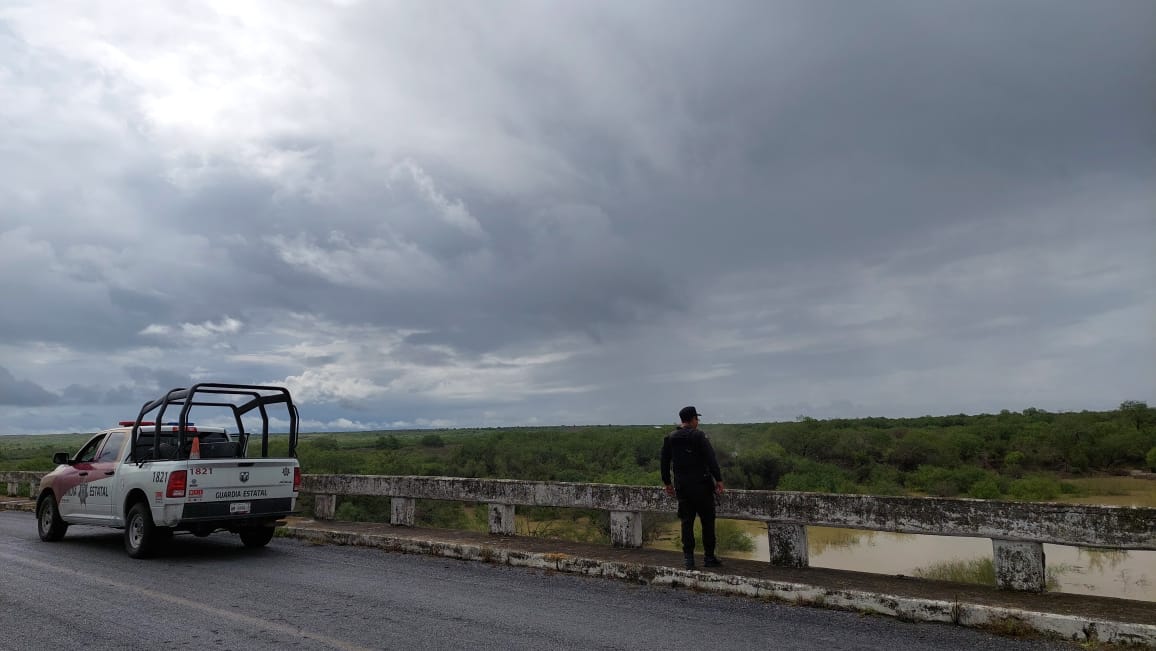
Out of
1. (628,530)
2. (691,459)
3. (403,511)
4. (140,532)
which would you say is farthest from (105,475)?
(691,459)

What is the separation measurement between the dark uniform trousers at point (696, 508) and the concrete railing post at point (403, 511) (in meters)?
5.57

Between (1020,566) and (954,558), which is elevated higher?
(1020,566)

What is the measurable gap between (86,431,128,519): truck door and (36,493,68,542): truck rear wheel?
135 centimetres

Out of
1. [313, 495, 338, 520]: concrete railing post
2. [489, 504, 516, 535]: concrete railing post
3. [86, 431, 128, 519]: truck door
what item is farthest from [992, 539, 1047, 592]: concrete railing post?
[86, 431, 128, 519]: truck door

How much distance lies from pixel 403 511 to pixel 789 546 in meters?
6.58

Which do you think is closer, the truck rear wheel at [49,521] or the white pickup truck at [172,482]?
the white pickup truck at [172,482]

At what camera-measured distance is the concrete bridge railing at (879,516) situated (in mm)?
6156

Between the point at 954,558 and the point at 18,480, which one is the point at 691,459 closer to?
the point at 954,558

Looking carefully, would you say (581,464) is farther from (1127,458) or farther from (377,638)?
(377,638)

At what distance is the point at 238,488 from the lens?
9.42 meters

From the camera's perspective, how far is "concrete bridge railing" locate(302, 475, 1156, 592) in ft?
20.2

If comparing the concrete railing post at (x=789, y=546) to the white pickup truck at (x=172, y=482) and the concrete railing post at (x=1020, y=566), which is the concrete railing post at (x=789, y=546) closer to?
the concrete railing post at (x=1020, y=566)

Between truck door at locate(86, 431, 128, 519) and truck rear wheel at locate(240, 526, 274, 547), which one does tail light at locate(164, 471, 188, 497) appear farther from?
truck door at locate(86, 431, 128, 519)

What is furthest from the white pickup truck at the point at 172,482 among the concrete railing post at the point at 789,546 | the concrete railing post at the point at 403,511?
the concrete railing post at the point at 789,546
